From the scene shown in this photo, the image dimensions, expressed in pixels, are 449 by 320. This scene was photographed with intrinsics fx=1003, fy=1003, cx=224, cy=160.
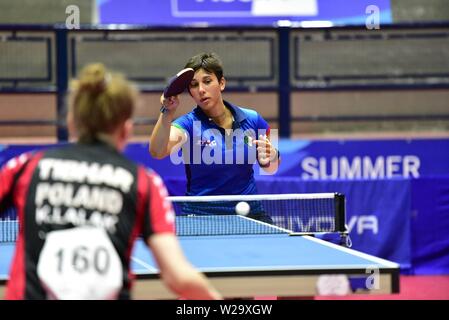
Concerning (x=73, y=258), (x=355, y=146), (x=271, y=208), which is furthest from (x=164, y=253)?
(x=355, y=146)

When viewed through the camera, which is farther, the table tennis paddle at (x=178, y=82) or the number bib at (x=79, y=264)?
the table tennis paddle at (x=178, y=82)

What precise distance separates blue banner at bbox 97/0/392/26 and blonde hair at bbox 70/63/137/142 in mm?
9504

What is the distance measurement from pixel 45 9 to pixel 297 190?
708cm

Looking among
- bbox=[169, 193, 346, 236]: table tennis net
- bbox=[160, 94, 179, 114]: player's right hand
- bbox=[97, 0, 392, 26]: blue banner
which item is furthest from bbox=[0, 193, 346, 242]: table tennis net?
bbox=[97, 0, 392, 26]: blue banner

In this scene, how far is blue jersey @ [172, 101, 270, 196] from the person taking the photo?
628cm

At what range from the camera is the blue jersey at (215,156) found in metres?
6.28

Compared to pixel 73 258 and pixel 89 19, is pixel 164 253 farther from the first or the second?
pixel 89 19

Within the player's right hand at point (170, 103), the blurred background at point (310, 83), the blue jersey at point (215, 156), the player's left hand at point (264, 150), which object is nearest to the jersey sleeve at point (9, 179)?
the player's right hand at point (170, 103)

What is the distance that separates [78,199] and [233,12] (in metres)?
10.00

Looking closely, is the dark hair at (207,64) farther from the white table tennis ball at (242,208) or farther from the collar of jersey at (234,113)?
the white table tennis ball at (242,208)

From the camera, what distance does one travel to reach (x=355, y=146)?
10.8m

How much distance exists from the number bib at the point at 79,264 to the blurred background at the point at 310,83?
6.22m
